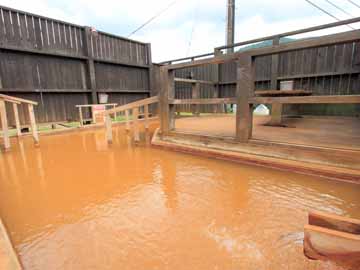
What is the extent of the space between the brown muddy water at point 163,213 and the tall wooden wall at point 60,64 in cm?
369

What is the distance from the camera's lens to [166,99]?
3396mm

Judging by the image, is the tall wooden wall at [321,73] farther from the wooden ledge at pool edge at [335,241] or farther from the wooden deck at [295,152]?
the wooden ledge at pool edge at [335,241]

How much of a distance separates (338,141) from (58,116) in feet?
22.1

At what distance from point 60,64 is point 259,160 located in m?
6.17

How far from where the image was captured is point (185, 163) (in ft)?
9.09

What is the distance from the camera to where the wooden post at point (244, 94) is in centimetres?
241

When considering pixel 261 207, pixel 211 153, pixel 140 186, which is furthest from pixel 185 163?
pixel 261 207

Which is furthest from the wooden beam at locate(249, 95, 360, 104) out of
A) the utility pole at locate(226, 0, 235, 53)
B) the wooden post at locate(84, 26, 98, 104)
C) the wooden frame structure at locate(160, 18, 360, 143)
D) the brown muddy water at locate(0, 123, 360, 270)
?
the utility pole at locate(226, 0, 235, 53)

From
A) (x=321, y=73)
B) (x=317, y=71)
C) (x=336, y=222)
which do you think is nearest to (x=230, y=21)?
(x=317, y=71)

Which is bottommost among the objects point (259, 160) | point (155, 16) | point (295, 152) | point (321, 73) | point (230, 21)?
point (259, 160)

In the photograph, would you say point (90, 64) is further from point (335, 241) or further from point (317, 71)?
point (335, 241)

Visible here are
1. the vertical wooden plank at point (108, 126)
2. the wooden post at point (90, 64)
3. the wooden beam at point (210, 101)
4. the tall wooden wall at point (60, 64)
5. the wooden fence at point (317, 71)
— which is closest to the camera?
the wooden beam at point (210, 101)

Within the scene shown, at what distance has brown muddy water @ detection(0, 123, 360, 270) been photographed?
1097 millimetres

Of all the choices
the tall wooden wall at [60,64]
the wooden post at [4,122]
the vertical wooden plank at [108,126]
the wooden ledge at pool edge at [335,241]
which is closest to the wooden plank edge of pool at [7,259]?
the wooden ledge at pool edge at [335,241]
